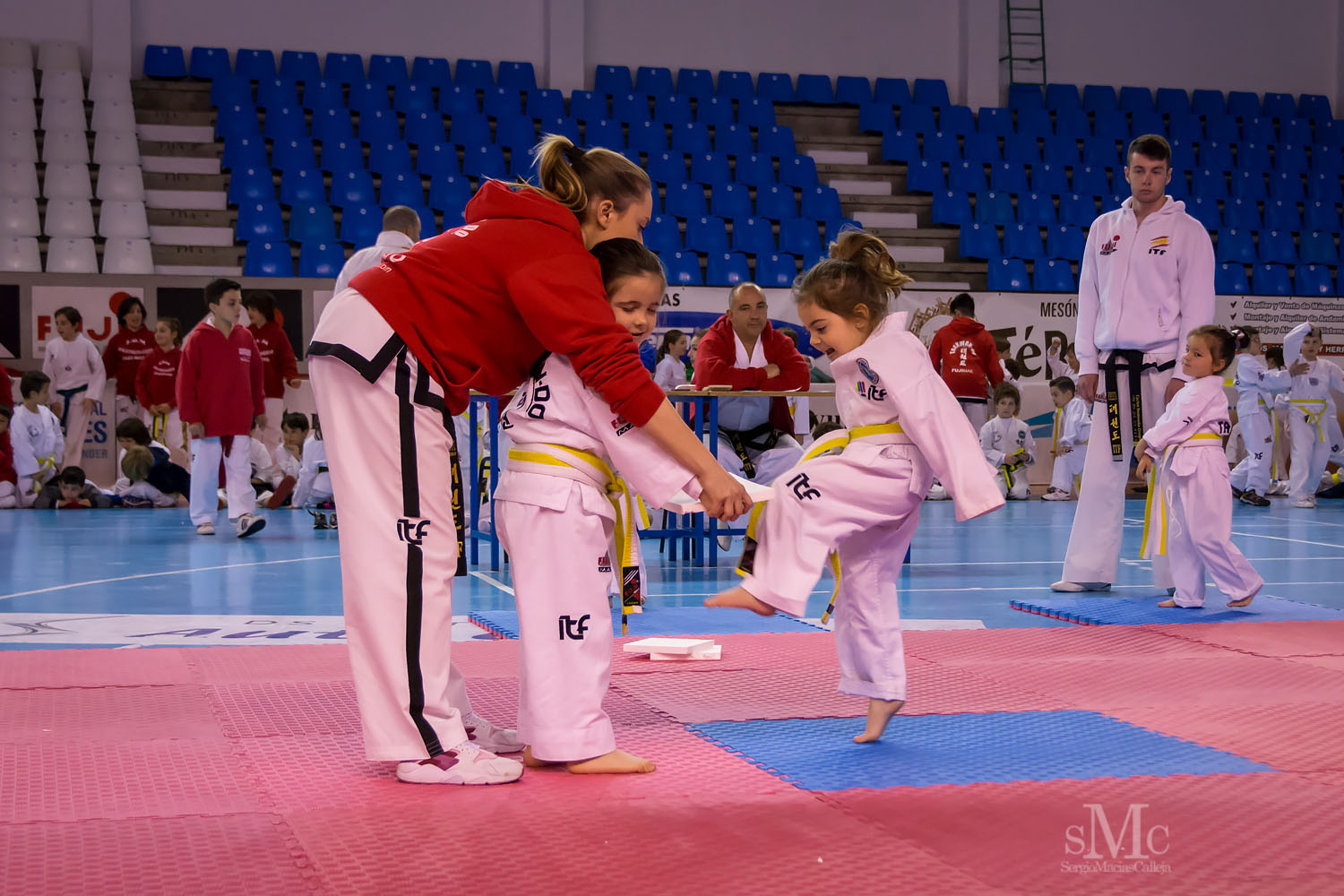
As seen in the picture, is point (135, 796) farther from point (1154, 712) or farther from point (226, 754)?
point (1154, 712)

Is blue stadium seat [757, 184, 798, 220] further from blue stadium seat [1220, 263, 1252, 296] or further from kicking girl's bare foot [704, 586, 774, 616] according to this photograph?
kicking girl's bare foot [704, 586, 774, 616]

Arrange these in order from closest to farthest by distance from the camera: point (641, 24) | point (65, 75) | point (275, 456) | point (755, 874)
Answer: point (755, 874) < point (275, 456) < point (65, 75) < point (641, 24)

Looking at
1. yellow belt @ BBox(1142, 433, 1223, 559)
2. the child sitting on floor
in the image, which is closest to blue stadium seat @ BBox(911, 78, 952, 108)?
the child sitting on floor

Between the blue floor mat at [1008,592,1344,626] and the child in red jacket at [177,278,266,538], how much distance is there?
16.7ft

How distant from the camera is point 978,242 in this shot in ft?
49.0

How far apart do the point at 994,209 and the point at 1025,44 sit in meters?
3.35

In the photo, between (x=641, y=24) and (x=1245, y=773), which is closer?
(x=1245, y=773)

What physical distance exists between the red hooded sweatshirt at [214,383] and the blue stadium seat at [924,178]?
986 centimetres

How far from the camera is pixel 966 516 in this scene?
113 inches

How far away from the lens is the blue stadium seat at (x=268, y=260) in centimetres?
1259

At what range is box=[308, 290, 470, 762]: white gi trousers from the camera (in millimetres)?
2447

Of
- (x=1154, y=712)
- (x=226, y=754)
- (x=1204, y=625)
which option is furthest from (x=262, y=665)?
(x=1204, y=625)

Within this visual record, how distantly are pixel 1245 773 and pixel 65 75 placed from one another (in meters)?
14.3

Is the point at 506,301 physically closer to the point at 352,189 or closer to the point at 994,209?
the point at 352,189
